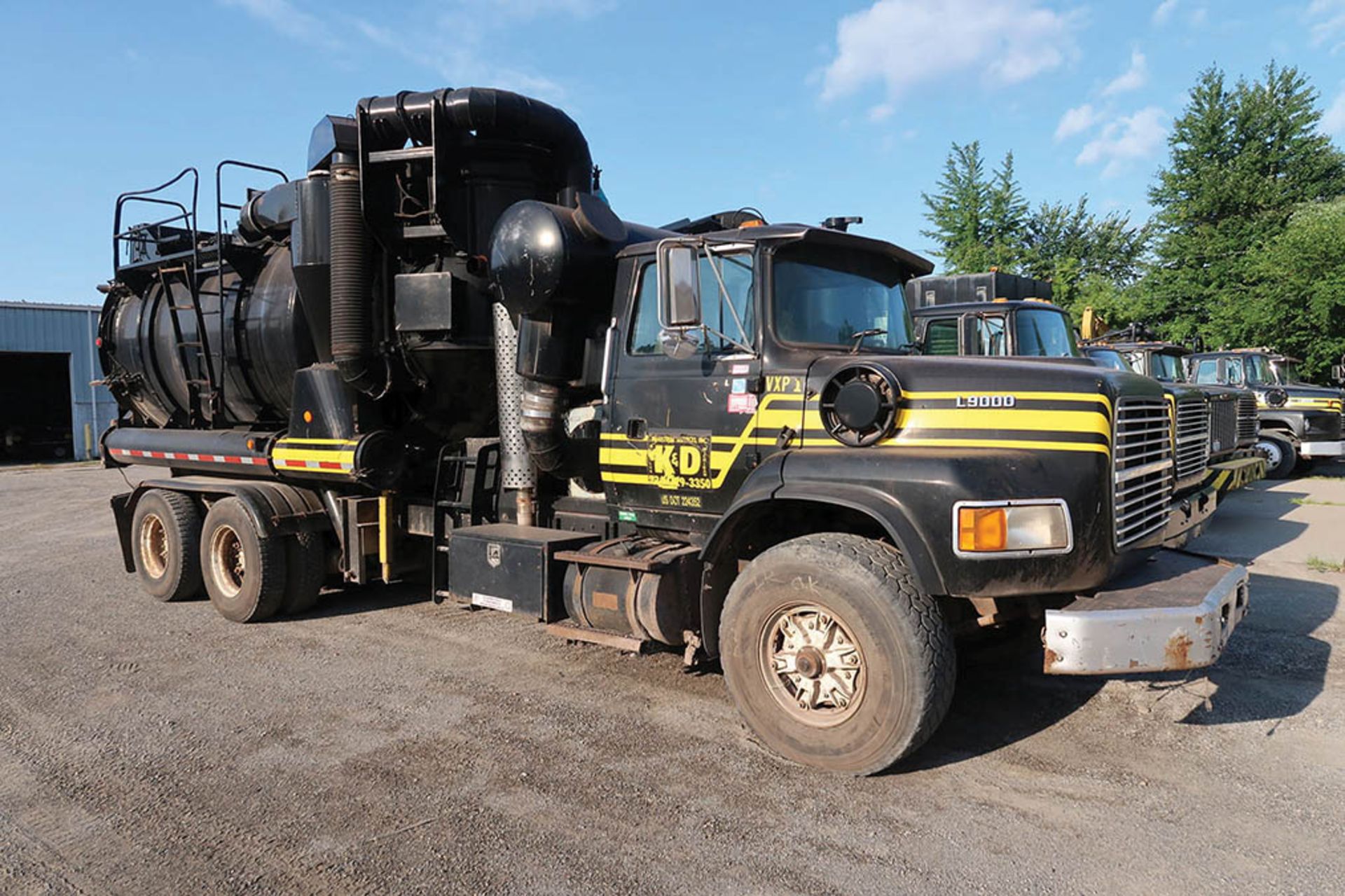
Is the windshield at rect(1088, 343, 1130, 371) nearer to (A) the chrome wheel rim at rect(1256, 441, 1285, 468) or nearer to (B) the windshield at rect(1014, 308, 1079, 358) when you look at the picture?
(B) the windshield at rect(1014, 308, 1079, 358)

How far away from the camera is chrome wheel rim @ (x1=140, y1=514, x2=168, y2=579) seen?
8609 millimetres

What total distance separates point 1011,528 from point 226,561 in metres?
6.70

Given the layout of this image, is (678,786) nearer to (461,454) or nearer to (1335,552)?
(461,454)

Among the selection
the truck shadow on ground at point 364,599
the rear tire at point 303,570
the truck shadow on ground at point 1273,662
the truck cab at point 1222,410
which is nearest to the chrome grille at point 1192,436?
the truck cab at point 1222,410

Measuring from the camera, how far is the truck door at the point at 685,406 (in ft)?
15.8

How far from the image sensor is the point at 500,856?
3.55 metres

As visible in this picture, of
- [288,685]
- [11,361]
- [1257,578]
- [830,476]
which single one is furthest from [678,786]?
[11,361]

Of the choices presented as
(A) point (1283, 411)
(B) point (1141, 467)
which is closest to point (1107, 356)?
(A) point (1283, 411)

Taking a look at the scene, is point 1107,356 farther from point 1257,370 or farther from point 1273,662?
point 1257,370

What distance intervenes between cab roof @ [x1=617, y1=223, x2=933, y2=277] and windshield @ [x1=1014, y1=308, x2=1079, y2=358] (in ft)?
11.6

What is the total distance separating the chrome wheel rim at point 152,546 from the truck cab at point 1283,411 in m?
15.8

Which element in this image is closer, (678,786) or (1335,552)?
(678,786)

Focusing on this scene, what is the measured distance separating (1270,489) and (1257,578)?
7.98 meters

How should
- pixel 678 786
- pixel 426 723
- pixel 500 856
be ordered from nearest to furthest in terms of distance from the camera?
pixel 500 856 → pixel 678 786 → pixel 426 723
